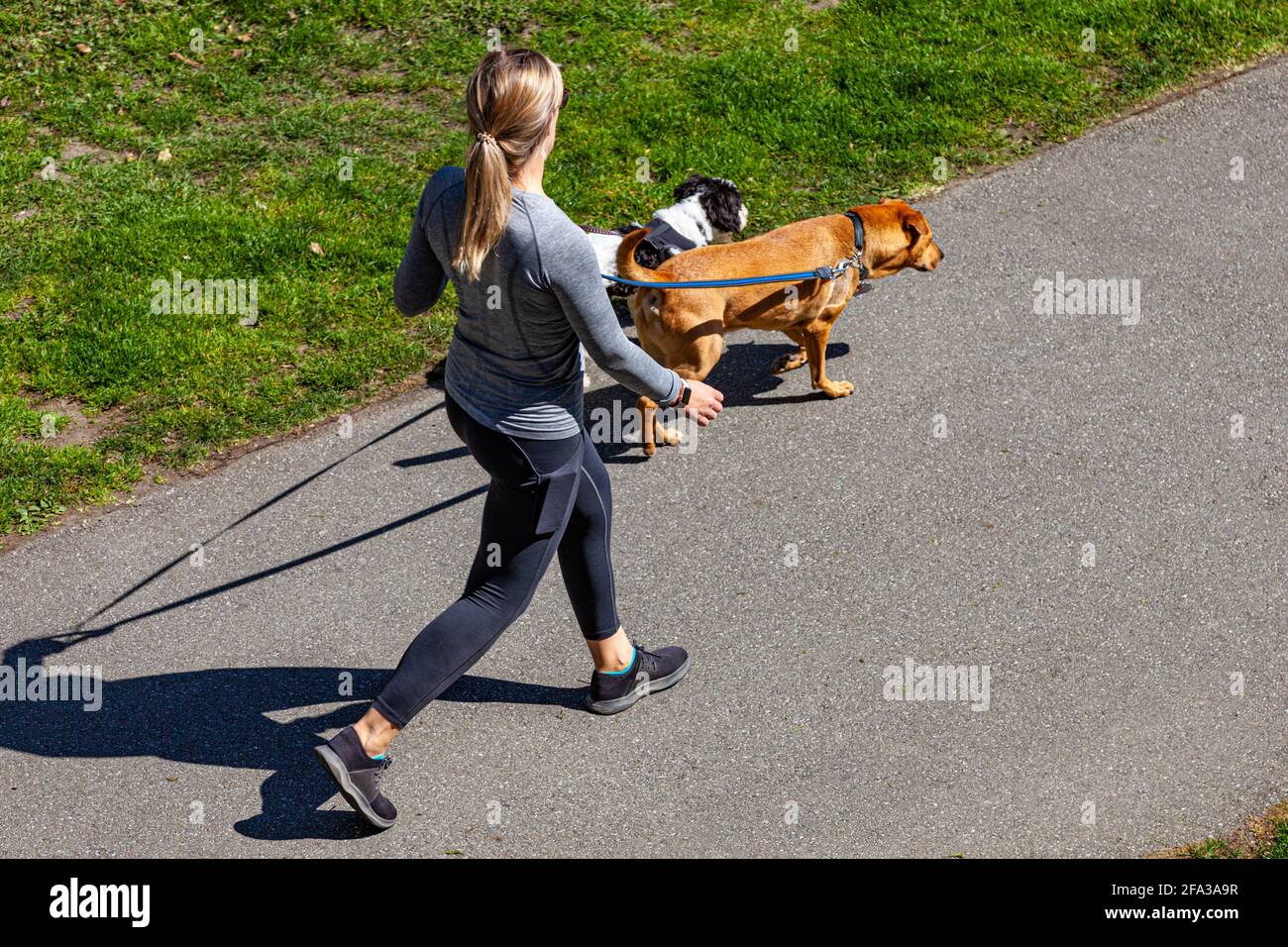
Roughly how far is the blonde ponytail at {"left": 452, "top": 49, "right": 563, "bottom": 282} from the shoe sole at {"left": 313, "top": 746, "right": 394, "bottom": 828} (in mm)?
1648

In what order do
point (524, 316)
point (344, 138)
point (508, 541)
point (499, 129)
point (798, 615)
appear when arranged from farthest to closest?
point (344, 138) < point (798, 615) < point (508, 541) < point (524, 316) < point (499, 129)

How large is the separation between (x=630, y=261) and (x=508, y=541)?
1.65 m

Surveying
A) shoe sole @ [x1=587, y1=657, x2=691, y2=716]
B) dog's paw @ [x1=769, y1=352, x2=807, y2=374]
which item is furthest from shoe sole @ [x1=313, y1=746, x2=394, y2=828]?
dog's paw @ [x1=769, y1=352, x2=807, y2=374]

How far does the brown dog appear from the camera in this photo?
5414mm

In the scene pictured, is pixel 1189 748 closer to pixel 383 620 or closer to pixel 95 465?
pixel 383 620

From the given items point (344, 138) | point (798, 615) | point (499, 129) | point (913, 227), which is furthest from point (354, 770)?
point (344, 138)

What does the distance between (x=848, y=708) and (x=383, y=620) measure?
188cm

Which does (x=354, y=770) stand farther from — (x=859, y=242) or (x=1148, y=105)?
(x=1148, y=105)

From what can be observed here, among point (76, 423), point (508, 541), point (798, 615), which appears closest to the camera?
point (508, 541)

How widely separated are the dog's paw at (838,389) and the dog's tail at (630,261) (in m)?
1.20

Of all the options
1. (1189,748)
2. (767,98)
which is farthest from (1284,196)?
(1189,748)

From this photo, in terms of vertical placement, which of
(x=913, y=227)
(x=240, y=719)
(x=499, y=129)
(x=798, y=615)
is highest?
(x=499, y=129)

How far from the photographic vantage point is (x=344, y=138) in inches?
305

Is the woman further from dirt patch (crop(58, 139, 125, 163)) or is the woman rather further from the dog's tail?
dirt patch (crop(58, 139, 125, 163))
